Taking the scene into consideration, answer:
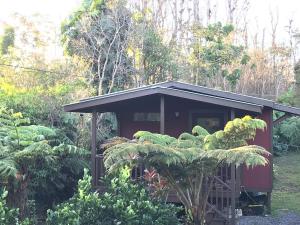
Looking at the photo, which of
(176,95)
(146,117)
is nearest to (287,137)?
(146,117)

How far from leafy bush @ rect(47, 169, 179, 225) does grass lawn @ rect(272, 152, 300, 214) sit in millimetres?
5563

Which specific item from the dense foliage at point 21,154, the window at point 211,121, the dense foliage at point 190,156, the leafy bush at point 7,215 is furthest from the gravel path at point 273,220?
the leafy bush at point 7,215

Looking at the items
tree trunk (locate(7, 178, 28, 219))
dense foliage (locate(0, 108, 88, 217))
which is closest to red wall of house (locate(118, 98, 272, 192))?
dense foliage (locate(0, 108, 88, 217))

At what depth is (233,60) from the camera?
875 inches

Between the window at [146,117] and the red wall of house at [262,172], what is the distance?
280 centimetres

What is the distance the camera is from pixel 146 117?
13.4 m

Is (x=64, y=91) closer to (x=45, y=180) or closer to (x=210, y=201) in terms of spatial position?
(x=45, y=180)

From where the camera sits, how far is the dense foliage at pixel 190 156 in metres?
7.10

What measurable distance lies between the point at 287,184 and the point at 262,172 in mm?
4225

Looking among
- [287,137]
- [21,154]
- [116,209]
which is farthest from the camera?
[287,137]

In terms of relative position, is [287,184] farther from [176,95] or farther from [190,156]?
[190,156]

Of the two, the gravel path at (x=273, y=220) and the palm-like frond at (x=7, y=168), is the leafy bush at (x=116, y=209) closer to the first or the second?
the palm-like frond at (x=7, y=168)

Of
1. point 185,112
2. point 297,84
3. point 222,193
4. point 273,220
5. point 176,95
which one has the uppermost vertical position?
point 297,84

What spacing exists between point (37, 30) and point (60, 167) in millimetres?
11156
